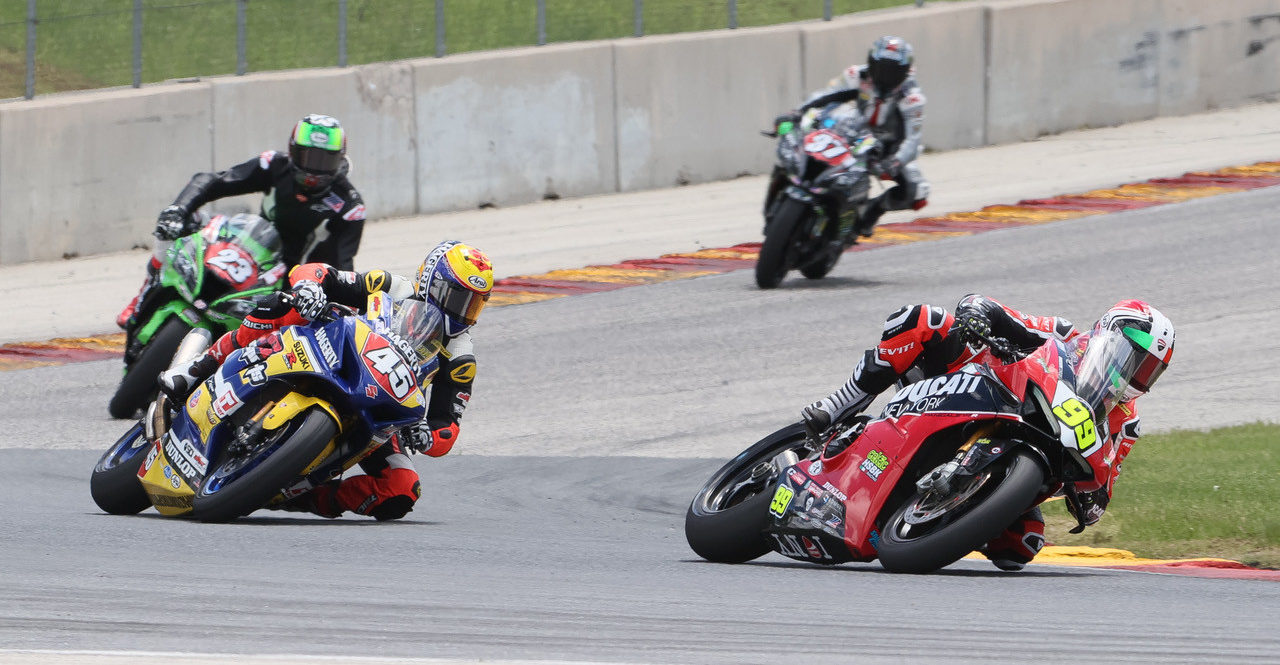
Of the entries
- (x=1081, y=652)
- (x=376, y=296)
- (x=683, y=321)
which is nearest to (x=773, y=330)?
(x=683, y=321)

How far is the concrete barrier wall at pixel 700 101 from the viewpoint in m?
21.9

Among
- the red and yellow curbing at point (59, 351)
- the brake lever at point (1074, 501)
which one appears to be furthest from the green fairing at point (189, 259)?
the brake lever at point (1074, 501)

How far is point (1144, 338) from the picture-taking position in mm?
7254

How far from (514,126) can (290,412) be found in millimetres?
13435

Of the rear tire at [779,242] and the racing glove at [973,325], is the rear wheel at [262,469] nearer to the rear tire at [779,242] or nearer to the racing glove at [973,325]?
the racing glove at [973,325]

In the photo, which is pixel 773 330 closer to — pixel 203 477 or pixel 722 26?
pixel 203 477

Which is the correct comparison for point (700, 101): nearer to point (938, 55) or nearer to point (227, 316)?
point (938, 55)

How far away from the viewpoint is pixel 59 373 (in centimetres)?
1339

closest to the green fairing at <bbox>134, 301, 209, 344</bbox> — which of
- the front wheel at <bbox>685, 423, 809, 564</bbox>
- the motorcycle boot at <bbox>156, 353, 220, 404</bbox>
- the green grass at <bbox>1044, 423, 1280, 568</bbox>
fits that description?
the motorcycle boot at <bbox>156, 353, 220, 404</bbox>

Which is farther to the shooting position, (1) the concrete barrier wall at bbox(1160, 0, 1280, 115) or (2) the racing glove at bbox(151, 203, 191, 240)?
(1) the concrete barrier wall at bbox(1160, 0, 1280, 115)

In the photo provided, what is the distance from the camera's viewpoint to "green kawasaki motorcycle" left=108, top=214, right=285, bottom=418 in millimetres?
11148

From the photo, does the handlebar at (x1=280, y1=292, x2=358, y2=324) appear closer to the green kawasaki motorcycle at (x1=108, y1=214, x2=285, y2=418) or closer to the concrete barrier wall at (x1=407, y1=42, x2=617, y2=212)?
the green kawasaki motorcycle at (x1=108, y1=214, x2=285, y2=418)

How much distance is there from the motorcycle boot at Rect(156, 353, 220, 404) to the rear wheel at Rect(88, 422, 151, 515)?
26 cm

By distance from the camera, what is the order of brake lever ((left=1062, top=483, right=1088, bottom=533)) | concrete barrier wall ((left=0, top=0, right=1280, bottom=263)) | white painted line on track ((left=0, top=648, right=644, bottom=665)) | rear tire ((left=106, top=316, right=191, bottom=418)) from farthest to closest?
concrete barrier wall ((left=0, top=0, right=1280, bottom=263)) < rear tire ((left=106, top=316, right=191, bottom=418)) < brake lever ((left=1062, top=483, right=1088, bottom=533)) < white painted line on track ((left=0, top=648, right=644, bottom=665))
